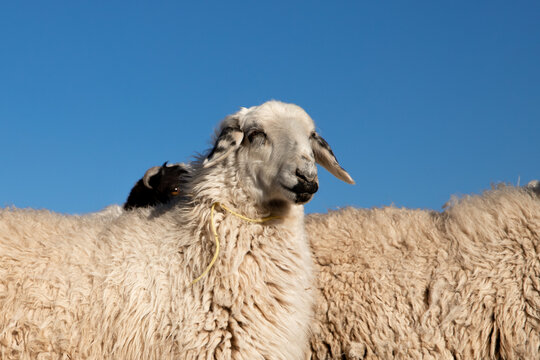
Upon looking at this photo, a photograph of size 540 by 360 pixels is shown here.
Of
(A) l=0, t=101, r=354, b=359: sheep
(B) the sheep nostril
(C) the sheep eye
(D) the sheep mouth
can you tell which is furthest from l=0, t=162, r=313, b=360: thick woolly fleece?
(B) the sheep nostril

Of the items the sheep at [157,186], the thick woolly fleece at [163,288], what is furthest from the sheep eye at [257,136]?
the sheep at [157,186]

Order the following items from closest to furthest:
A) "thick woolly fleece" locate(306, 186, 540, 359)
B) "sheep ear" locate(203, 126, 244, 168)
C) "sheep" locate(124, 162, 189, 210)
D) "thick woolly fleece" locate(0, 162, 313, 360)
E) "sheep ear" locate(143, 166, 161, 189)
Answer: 1. "thick woolly fleece" locate(0, 162, 313, 360)
2. "sheep ear" locate(203, 126, 244, 168)
3. "thick woolly fleece" locate(306, 186, 540, 359)
4. "sheep" locate(124, 162, 189, 210)
5. "sheep ear" locate(143, 166, 161, 189)

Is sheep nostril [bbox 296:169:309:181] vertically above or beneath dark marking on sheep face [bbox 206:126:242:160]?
beneath

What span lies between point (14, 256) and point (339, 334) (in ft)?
11.8

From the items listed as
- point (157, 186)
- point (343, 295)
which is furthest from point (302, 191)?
point (157, 186)

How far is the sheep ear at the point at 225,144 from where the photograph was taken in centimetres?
680

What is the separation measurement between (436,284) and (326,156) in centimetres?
189

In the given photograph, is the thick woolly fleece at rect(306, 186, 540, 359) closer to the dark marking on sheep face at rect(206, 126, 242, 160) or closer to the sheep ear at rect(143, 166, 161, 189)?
the dark marking on sheep face at rect(206, 126, 242, 160)

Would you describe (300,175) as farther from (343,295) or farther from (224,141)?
(343,295)

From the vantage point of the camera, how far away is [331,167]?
Result: 752cm

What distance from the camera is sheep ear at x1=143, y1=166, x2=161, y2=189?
953 centimetres

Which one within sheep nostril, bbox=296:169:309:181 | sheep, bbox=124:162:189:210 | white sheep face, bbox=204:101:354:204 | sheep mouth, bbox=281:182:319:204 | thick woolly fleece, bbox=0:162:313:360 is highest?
sheep, bbox=124:162:189:210

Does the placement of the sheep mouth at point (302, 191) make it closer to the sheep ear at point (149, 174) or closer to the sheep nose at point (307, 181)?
the sheep nose at point (307, 181)

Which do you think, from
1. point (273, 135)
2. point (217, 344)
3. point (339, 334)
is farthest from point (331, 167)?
point (217, 344)
